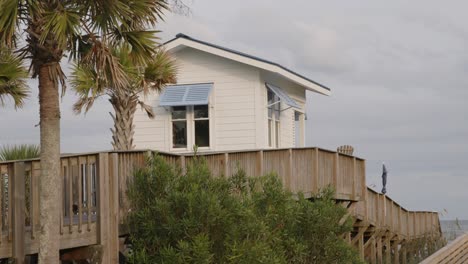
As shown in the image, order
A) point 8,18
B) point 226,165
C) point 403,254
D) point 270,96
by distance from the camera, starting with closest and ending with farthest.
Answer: point 8,18 < point 226,165 < point 270,96 < point 403,254

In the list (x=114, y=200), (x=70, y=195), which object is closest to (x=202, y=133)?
(x=114, y=200)

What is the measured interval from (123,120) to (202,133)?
4.15 metres

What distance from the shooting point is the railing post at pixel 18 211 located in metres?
12.8

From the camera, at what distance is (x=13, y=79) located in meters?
18.7

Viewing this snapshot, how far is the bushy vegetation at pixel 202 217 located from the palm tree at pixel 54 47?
191cm

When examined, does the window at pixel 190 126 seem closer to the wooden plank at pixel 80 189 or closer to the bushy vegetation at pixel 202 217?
the bushy vegetation at pixel 202 217

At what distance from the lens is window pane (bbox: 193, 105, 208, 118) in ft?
93.7

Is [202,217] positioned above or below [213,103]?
below

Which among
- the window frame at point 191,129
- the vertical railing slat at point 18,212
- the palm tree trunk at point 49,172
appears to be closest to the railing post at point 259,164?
the palm tree trunk at point 49,172

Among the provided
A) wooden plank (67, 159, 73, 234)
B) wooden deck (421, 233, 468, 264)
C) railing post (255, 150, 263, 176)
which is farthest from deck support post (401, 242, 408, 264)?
wooden plank (67, 159, 73, 234)

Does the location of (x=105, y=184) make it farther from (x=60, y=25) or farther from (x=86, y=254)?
(x=60, y=25)

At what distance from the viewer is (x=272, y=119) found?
2948 centimetres

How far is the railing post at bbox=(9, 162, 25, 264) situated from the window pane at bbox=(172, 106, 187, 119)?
15772 millimetres

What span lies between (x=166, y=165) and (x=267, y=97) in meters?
14.4
